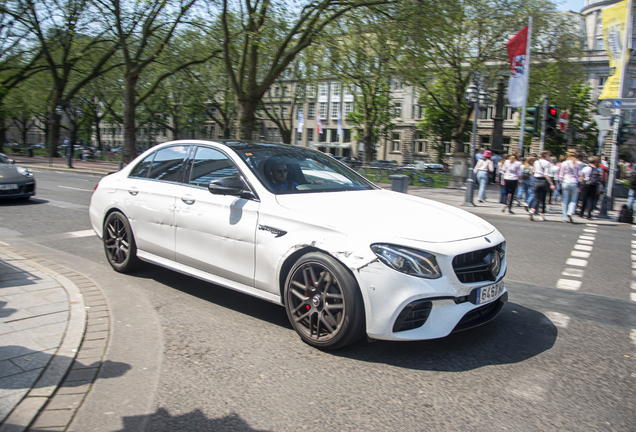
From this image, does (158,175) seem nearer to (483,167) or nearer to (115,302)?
(115,302)

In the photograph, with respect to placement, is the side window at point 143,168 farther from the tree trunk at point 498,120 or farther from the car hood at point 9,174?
the tree trunk at point 498,120

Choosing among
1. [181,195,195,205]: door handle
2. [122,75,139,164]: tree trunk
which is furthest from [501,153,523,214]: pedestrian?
[122,75,139,164]: tree trunk

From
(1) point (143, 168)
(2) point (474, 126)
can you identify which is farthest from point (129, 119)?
(1) point (143, 168)

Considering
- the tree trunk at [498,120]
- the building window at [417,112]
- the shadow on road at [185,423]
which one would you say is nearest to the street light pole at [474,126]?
the tree trunk at [498,120]

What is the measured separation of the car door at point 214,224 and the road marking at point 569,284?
4.06 m

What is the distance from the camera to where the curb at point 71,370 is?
2.82 metres

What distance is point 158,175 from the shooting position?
5.63m

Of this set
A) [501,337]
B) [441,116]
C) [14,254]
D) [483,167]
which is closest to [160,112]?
[441,116]

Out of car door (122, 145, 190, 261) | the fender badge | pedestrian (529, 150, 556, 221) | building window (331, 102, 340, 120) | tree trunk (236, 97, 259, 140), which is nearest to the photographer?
the fender badge

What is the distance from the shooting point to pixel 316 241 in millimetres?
3818

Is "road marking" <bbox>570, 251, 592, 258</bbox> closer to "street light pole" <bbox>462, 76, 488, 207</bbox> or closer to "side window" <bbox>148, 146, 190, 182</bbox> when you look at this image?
"side window" <bbox>148, 146, 190, 182</bbox>

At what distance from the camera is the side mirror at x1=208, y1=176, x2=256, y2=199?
444 cm

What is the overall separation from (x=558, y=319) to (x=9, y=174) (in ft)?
41.9

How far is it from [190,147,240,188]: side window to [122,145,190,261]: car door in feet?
0.66
